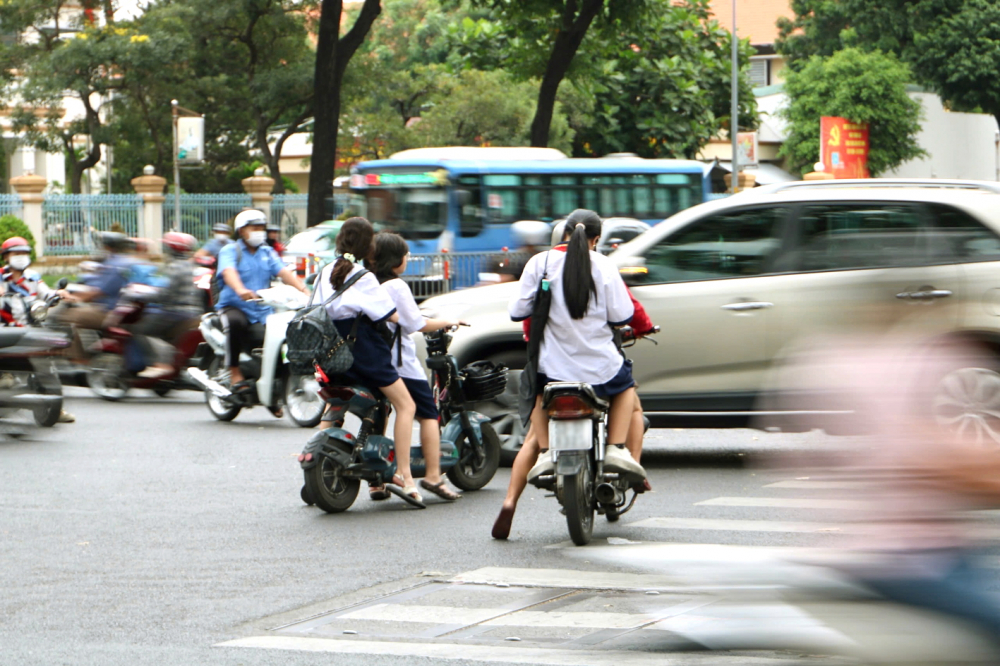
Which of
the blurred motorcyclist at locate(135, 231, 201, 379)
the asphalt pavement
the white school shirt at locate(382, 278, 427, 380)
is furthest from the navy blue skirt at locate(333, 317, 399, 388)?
the blurred motorcyclist at locate(135, 231, 201, 379)

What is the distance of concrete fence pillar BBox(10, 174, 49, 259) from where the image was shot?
3384 cm

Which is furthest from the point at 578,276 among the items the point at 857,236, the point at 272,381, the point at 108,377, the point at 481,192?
the point at 481,192

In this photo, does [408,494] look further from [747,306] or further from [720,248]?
[720,248]

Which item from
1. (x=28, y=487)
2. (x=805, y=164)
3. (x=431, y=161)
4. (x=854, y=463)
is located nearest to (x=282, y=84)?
(x=431, y=161)

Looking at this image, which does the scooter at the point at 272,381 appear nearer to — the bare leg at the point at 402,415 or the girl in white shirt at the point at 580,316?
the bare leg at the point at 402,415

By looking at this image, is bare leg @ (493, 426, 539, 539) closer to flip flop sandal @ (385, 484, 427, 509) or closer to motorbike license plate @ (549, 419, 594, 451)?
motorbike license plate @ (549, 419, 594, 451)

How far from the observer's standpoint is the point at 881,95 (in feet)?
182

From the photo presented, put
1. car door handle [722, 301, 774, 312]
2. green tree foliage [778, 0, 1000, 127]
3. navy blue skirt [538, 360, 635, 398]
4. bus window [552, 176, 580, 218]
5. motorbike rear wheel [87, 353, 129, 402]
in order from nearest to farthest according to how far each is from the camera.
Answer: navy blue skirt [538, 360, 635, 398]
car door handle [722, 301, 774, 312]
motorbike rear wheel [87, 353, 129, 402]
bus window [552, 176, 580, 218]
green tree foliage [778, 0, 1000, 127]

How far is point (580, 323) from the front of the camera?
23.3 ft

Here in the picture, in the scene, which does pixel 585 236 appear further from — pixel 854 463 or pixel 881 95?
pixel 881 95

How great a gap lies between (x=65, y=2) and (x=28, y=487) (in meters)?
38.6

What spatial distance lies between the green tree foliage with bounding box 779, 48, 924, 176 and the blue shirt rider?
46.1 metres

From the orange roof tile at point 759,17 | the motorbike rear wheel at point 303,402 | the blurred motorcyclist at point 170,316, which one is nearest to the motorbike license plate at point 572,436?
the motorbike rear wheel at point 303,402

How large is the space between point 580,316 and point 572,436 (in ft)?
2.10
